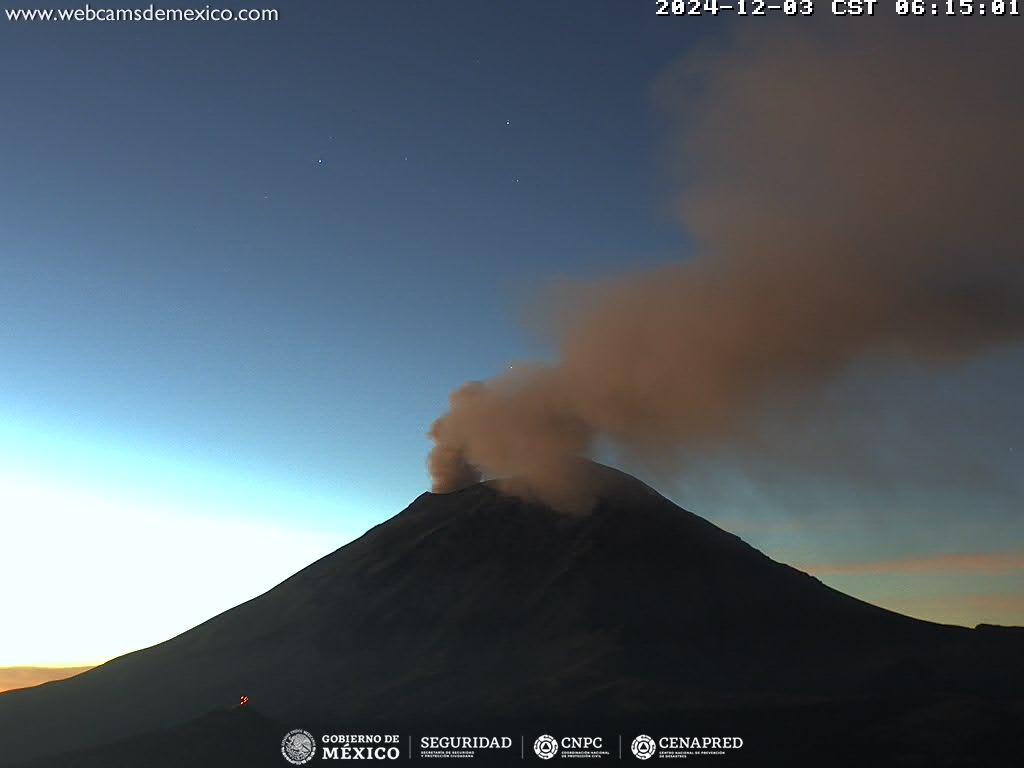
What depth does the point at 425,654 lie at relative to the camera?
18688cm

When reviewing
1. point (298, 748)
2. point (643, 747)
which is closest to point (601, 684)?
point (643, 747)

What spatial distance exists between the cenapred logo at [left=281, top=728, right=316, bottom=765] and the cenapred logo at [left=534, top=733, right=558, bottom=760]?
30.1 meters

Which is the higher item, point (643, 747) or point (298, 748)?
point (298, 748)

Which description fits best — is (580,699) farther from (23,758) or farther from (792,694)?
(23,758)

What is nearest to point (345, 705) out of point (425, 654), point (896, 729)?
point (425, 654)

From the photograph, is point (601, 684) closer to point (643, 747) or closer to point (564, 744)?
point (564, 744)

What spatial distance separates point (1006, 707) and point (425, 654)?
93242 millimetres

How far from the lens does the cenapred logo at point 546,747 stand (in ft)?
443

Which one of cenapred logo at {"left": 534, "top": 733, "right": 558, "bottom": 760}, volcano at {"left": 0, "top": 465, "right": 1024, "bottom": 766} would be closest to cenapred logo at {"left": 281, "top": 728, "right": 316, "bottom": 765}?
volcano at {"left": 0, "top": 465, "right": 1024, "bottom": 766}

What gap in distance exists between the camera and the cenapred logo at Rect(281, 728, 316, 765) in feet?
392

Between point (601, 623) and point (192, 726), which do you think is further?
point (601, 623)

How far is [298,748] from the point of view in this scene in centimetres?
12362

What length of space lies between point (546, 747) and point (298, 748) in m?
31.8

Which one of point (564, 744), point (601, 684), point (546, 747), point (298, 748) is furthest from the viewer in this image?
point (601, 684)
